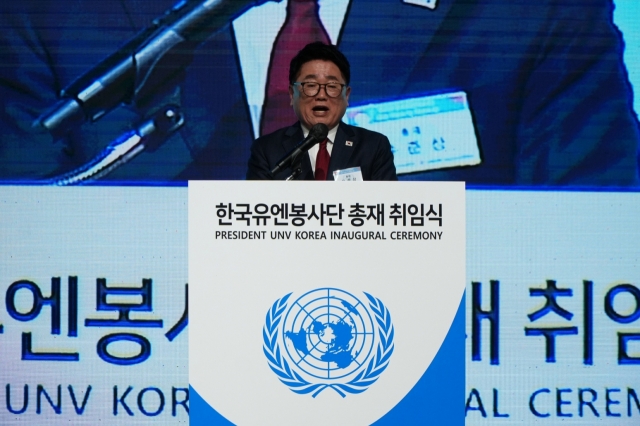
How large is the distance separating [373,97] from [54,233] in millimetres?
1440

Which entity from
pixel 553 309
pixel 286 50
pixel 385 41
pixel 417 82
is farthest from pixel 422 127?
pixel 553 309

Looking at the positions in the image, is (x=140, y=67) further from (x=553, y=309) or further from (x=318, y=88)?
(x=553, y=309)

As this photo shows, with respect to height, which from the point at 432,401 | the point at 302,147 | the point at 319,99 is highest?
the point at 319,99

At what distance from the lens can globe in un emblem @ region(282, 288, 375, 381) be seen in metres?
1.75

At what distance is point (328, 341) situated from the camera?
176cm

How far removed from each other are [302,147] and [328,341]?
0.47 metres

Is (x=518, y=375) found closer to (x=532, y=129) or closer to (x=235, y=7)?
(x=532, y=129)

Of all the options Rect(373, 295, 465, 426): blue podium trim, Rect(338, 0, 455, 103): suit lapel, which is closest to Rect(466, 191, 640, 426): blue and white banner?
Rect(338, 0, 455, 103): suit lapel

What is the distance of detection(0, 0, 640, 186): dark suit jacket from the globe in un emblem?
6.57ft

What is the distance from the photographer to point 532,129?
3.71 m

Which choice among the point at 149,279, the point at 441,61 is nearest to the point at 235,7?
the point at 441,61

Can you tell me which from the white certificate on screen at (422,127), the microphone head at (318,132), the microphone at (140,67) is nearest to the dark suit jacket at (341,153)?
the microphone head at (318,132)

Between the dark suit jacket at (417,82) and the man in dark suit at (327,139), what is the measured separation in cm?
110

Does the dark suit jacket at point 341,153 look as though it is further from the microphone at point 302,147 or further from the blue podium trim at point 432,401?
the blue podium trim at point 432,401
